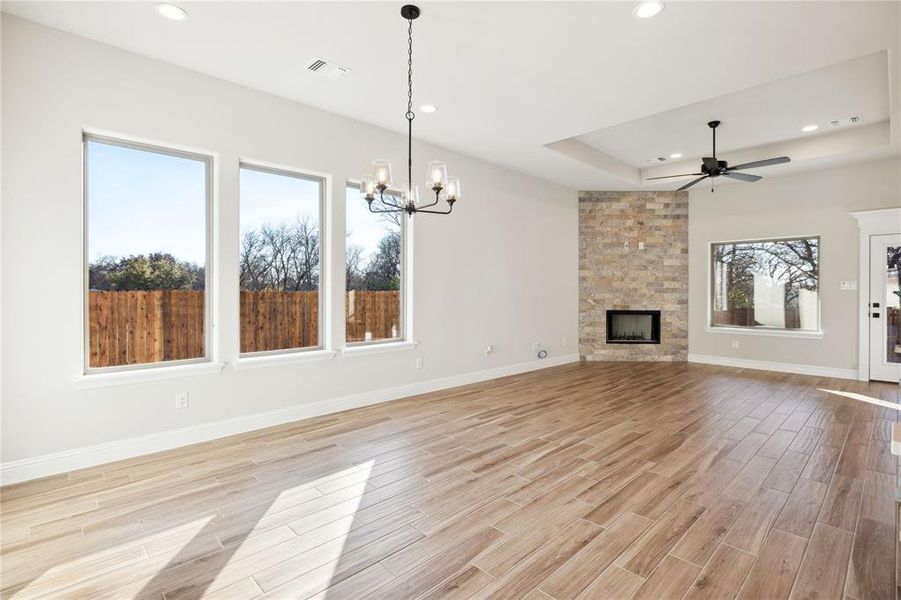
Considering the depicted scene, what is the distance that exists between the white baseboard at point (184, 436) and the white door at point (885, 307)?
5944 millimetres

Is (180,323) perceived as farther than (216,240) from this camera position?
No

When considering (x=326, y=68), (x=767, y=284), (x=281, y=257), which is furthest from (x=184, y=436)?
(x=767, y=284)

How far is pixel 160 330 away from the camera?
361 cm

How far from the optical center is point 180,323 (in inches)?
146

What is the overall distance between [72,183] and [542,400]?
4.69 metres

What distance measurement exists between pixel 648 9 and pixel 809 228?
567 cm

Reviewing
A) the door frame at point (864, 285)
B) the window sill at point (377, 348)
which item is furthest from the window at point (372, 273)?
the door frame at point (864, 285)

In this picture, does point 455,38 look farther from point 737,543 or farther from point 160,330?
point 737,543

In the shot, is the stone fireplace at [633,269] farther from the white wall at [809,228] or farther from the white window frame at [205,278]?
the white window frame at [205,278]

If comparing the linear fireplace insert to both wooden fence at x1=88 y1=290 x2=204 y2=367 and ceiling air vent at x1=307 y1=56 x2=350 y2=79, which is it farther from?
wooden fence at x1=88 y1=290 x2=204 y2=367

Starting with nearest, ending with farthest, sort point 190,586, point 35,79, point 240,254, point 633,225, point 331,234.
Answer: point 190,586, point 35,79, point 240,254, point 331,234, point 633,225

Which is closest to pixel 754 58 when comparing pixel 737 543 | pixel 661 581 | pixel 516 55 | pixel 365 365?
pixel 516 55

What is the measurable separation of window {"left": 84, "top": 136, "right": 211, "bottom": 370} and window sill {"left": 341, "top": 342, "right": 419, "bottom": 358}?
54.3 inches

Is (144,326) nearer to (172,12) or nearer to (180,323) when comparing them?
(180,323)
